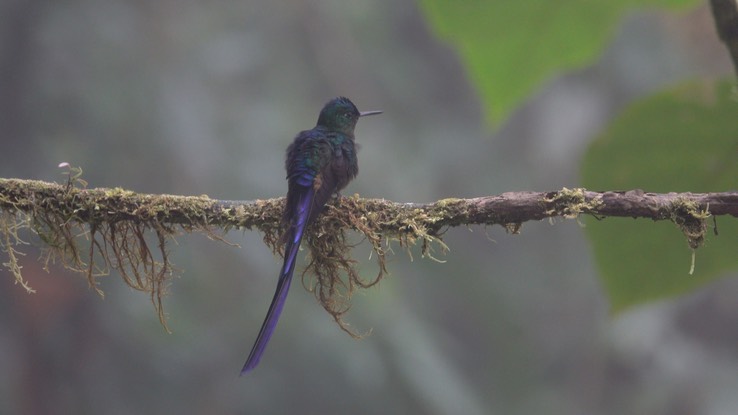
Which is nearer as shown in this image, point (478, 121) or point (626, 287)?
point (626, 287)

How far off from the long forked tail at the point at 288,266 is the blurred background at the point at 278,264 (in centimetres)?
278

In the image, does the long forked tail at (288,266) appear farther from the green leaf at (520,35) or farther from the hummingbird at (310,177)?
the green leaf at (520,35)

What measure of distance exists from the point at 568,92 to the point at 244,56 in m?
2.92

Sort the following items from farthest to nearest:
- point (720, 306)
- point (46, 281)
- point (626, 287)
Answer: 1. point (720, 306)
2. point (46, 281)
3. point (626, 287)

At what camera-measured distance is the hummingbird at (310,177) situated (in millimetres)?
1851

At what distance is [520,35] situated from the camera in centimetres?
115

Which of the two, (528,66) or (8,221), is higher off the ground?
(528,66)

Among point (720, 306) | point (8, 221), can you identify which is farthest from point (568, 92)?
point (8, 221)

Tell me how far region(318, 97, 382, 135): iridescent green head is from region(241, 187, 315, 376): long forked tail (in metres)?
0.82

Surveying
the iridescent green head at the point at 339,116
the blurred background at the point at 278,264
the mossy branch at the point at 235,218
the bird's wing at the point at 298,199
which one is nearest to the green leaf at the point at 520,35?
the mossy branch at the point at 235,218

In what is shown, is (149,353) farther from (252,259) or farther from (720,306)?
(720,306)

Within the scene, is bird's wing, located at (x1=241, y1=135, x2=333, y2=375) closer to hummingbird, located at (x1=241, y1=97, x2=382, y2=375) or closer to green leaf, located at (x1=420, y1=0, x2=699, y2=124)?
hummingbird, located at (x1=241, y1=97, x2=382, y2=375)

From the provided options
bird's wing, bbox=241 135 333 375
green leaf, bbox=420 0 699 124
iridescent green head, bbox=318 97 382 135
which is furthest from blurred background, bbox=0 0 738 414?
green leaf, bbox=420 0 699 124

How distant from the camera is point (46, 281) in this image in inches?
223
